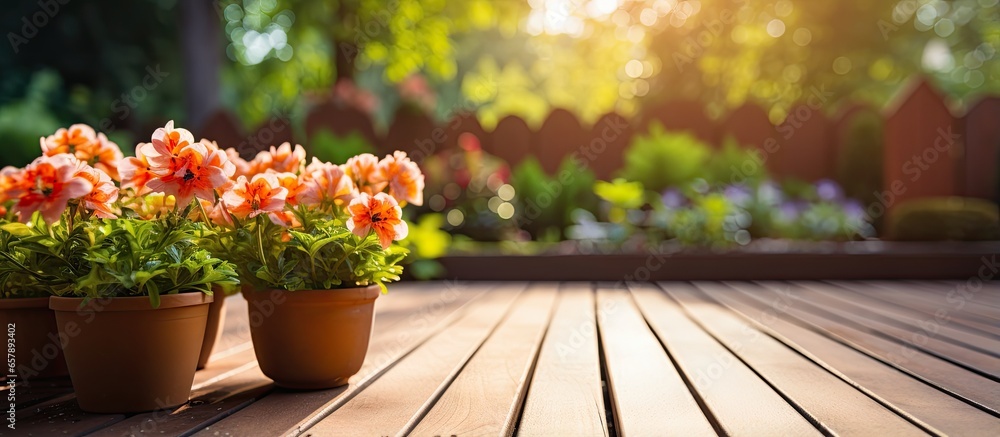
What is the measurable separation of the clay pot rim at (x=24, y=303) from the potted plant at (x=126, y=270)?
192 mm

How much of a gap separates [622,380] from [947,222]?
4.33m

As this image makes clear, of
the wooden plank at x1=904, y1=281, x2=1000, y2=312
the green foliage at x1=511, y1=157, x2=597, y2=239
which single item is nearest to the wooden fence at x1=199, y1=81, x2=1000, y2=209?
the green foliage at x1=511, y1=157, x2=597, y2=239

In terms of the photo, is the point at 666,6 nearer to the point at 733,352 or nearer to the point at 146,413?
the point at 733,352

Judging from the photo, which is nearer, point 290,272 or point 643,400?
point 643,400

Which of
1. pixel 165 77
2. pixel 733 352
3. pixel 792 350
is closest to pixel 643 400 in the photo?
pixel 733 352

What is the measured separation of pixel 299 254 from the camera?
1.60m

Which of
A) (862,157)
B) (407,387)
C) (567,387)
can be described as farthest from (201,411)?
(862,157)

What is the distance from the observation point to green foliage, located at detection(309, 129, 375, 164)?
5.65m

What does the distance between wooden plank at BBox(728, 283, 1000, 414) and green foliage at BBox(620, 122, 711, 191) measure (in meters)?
3.12

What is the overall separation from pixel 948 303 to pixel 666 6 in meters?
10.6

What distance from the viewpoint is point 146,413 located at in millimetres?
1428

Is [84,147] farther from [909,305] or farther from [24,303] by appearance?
[909,305]

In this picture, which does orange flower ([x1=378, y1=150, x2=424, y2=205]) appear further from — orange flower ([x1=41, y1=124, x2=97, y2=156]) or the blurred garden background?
the blurred garden background

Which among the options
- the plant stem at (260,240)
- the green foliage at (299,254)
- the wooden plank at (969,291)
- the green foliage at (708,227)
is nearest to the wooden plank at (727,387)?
the green foliage at (299,254)
